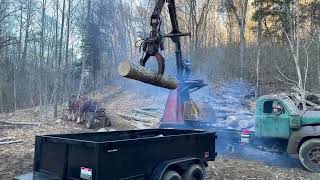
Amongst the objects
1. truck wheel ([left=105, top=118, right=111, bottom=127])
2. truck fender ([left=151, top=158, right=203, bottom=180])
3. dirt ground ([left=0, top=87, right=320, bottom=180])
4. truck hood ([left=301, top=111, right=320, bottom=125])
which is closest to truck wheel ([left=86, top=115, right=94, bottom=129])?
dirt ground ([left=0, top=87, right=320, bottom=180])

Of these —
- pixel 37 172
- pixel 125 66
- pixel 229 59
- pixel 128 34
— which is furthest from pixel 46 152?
pixel 128 34

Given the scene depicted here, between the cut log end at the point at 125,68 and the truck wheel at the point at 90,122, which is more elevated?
the cut log end at the point at 125,68

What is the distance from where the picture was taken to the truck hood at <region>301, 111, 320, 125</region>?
10055mm

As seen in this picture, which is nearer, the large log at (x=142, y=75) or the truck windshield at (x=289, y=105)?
the large log at (x=142, y=75)

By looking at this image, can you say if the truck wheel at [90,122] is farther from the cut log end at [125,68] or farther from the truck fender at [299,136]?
the cut log end at [125,68]

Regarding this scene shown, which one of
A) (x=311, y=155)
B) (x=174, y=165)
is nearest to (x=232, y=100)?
(x=311, y=155)

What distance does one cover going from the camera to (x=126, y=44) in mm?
38500

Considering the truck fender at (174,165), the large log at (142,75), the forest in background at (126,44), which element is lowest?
the truck fender at (174,165)

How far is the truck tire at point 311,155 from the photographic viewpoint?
9.84 metres

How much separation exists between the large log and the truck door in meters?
3.66

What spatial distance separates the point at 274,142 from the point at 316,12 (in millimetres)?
18687

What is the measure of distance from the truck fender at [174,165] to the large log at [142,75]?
207 centimetres

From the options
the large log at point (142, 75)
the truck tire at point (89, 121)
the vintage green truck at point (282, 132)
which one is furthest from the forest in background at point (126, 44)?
the large log at point (142, 75)

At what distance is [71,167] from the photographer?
18.3 ft
